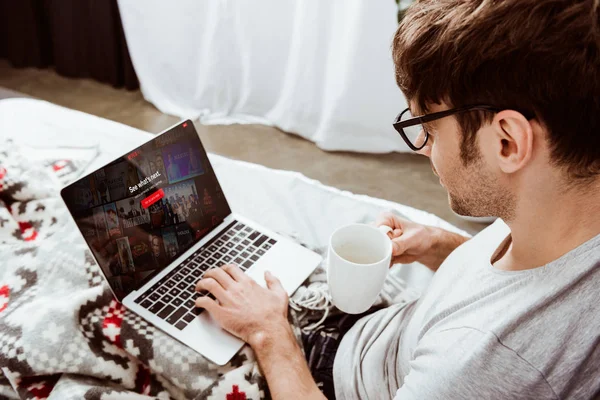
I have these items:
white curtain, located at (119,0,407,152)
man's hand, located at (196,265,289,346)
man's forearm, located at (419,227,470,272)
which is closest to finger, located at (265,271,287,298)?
man's hand, located at (196,265,289,346)

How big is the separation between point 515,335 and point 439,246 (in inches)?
18.8

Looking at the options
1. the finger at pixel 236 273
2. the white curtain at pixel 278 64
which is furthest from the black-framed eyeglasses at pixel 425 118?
the white curtain at pixel 278 64

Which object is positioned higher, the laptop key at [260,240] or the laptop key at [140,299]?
the laptop key at [260,240]

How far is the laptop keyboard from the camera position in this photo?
89 cm

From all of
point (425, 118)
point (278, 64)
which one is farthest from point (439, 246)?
point (278, 64)

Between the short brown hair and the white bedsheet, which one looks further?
the white bedsheet

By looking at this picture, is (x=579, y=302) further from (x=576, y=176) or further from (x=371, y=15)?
(x=371, y=15)

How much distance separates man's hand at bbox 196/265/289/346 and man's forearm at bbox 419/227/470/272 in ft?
1.15

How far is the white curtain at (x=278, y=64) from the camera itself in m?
2.30

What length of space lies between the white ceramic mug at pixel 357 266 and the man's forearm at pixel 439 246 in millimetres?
202

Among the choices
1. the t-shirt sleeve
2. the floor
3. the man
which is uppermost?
the man

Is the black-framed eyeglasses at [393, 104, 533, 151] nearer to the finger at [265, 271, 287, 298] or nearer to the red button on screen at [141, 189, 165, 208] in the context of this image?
the finger at [265, 271, 287, 298]

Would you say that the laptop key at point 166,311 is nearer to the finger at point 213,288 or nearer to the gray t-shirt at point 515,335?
the finger at point 213,288

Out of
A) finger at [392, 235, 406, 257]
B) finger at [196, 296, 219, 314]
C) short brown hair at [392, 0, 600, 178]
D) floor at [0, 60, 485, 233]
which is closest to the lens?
short brown hair at [392, 0, 600, 178]
